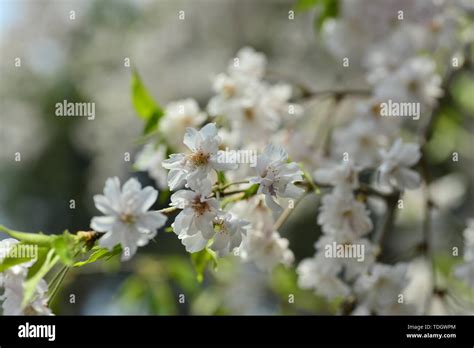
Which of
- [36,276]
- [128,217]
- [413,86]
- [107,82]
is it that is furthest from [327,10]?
[107,82]

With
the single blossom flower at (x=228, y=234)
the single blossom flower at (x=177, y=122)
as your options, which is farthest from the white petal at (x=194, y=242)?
the single blossom flower at (x=177, y=122)

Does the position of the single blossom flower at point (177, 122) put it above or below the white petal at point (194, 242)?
above

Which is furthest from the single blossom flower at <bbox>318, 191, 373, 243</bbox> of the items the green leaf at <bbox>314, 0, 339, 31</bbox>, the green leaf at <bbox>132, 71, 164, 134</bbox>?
the green leaf at <bbox>314, 0, 339, 31</bbox>

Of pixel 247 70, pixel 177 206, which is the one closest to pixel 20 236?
A: pixel 177 206

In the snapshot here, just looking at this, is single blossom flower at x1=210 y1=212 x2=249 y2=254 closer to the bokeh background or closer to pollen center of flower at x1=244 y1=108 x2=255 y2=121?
pollen center of flower at x1=244 y1=108 x2=255 y2=121

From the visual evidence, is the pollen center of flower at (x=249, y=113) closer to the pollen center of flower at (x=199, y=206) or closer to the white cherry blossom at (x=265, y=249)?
the white cherry blossom at (x=265, y=249)

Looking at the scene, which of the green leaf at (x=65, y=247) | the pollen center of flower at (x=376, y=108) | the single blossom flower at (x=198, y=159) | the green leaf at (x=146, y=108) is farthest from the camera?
the pollen center of flower at (x=376, y=108)
